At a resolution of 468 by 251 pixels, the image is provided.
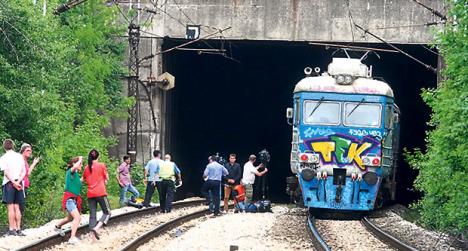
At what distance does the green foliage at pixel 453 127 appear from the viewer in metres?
16.3

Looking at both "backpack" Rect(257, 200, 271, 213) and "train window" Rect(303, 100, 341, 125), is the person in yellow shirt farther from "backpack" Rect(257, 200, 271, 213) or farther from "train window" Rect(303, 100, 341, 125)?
"train window" Rect(303, 100, 341, 125)

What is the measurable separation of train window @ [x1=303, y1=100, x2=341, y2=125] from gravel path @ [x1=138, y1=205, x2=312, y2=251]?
2.70m

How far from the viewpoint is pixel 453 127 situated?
16.6 meters

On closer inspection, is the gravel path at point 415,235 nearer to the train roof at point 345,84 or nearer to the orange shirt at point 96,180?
the train roof at point 345,84

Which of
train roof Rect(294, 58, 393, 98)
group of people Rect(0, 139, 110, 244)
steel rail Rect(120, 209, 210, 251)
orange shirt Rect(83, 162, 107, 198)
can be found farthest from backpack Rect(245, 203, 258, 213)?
orange shirt Rect(83, 162, 107, 198)

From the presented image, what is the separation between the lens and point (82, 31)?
3475 centimetres

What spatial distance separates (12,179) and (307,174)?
27.5ft

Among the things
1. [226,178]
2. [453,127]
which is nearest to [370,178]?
[226,178]

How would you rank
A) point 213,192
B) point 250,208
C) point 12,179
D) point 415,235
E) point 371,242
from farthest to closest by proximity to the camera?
point 250,208
point 213,192
point 415,235
point 371,242
point 12,179

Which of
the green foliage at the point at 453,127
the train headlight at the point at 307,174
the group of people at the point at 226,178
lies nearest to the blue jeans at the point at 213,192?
the group of people at the point at 226,178

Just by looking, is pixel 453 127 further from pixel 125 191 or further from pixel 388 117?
pixel 125 191

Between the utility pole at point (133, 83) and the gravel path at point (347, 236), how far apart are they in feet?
36.3

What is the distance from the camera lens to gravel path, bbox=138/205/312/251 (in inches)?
715

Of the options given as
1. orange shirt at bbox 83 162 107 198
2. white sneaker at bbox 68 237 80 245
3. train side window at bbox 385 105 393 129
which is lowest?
white sneaker at bbox 68 237 80 245
